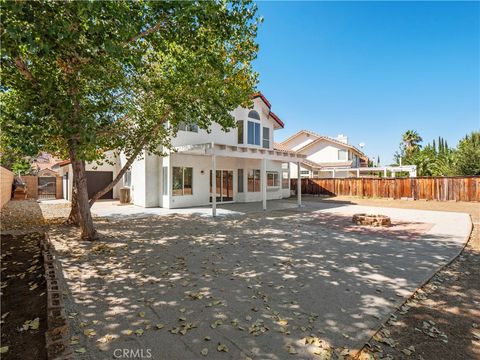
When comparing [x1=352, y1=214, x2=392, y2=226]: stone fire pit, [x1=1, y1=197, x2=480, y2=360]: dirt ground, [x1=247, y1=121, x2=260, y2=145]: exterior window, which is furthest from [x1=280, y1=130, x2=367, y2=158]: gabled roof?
[x1=1, y1=197, x2=480, y2=360]: dirt ground

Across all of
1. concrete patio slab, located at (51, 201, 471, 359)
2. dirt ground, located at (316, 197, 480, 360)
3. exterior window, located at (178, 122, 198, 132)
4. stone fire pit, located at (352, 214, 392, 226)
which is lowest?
dirt ground, located at (316, 197, 480, 360)

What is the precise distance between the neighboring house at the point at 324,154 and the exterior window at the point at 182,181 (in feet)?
56.1

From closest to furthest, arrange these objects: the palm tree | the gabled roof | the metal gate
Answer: the metal gate, the gabled roof, the palm tree

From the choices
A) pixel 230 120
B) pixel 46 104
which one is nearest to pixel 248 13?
pixel 230 120

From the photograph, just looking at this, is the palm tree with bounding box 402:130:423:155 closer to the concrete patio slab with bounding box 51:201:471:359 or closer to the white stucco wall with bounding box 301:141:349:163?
the white stucco wall with bounding box 301:141:349:163

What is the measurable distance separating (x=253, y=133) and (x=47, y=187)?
19233 mm

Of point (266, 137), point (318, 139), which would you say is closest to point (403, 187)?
point (266, 137)

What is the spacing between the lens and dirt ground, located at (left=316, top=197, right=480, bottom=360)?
2814mm

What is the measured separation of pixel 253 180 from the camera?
62.7ft

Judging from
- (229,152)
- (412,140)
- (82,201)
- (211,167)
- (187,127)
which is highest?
(412,140)

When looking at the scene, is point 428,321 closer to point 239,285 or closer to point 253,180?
point 239,285

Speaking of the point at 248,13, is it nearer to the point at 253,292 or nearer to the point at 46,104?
the point at 46,104

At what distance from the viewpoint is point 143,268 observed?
5.37m

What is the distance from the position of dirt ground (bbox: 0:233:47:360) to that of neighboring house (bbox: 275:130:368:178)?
26791mm
